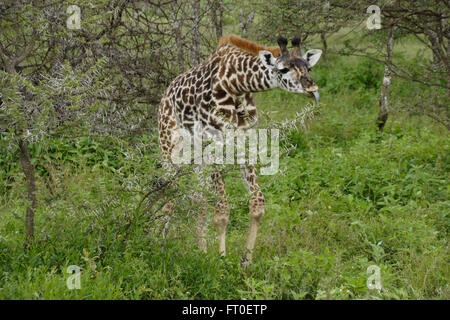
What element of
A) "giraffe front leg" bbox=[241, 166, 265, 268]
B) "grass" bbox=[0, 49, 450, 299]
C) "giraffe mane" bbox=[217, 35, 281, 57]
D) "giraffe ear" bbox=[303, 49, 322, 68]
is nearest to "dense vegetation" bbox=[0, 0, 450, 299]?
"grass" bbox=[0, 49, 450, 299]

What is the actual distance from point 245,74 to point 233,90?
232 millimetres

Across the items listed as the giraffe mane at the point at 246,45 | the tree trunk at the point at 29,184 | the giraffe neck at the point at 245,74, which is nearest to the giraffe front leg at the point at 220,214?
the giraffe neck at the point at 245,74

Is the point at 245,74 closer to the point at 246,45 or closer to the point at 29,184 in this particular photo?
the point at 246,45

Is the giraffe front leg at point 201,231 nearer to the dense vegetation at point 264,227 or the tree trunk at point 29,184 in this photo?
the dense vegetation at point 264,227

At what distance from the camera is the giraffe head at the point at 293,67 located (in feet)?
15.0

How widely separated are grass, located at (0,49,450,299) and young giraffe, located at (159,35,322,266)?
207 millimetres

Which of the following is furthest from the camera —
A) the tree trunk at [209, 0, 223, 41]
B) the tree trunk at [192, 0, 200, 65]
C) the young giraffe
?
the tree trunk at [209, 0, 223, 41]

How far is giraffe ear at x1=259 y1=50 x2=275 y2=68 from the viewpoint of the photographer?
4.74 meters

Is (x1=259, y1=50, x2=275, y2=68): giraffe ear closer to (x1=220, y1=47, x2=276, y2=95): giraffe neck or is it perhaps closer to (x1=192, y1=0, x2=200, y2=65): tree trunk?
(x1=220, y1=47, x2=276, y2=95): giraffe neck

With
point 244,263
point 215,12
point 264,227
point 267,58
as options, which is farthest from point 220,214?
point 215,12
